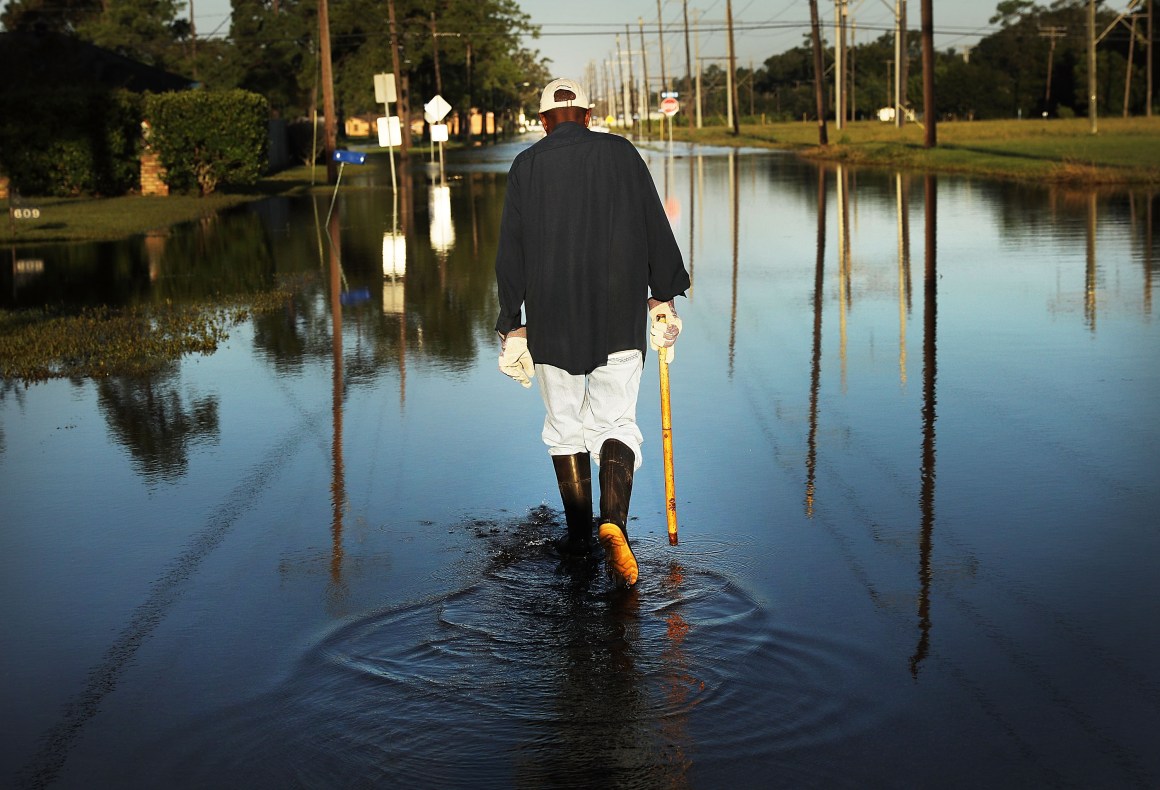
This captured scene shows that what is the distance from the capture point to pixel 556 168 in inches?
238

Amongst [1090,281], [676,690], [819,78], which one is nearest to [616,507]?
[676,690]

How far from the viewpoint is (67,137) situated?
120 feet

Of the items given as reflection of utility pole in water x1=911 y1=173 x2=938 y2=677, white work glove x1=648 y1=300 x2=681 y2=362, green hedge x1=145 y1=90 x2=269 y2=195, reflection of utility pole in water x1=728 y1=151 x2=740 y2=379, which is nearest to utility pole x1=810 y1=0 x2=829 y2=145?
reflection of utility pole in water x1=728 y1=151 x2=740 y2=379

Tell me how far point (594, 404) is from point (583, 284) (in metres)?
0.51

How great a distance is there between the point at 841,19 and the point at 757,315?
67.7 m

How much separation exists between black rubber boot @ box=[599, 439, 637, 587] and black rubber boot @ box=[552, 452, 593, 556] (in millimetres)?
133

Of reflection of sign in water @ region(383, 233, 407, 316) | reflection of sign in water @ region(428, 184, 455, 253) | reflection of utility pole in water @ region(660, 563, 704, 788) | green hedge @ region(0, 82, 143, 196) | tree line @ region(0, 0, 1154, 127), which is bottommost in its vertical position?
reflection of utility pole in water @ region(660, 563, 704, 788)

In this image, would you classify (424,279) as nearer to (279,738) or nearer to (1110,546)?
(1110,546)

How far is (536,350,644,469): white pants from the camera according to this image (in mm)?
6180

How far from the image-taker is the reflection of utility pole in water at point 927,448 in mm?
5305

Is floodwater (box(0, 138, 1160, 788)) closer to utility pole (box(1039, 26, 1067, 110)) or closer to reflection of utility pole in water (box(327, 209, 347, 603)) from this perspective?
reflection of utility pole in water (box(327, 209, 347, 603))

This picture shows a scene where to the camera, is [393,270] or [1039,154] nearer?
[393,270]

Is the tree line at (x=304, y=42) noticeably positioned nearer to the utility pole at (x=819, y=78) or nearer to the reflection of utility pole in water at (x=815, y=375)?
the utility pole at (x=819, y=78)

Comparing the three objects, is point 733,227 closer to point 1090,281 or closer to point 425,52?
point 1090,281
